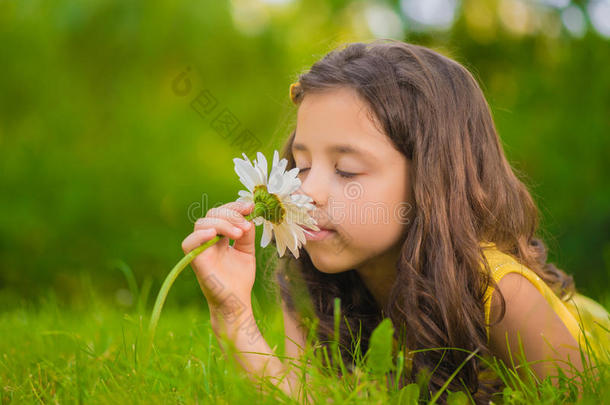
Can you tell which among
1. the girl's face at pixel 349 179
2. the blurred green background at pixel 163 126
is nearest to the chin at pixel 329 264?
the girl's face at pixel 349 179

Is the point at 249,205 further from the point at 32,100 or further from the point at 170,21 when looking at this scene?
the point at 170,21

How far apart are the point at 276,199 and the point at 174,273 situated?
1.02ft

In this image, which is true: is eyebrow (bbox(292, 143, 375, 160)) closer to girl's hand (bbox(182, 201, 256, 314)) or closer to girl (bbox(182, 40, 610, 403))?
girl (bbox(182, 40, 610, 403))

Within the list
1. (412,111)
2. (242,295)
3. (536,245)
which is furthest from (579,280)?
(242,295)

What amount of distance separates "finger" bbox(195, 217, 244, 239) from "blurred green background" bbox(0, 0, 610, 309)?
7.36 feet

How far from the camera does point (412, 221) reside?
1.63 meters

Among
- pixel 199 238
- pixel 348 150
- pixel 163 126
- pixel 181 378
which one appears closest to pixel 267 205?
pixel 199 238

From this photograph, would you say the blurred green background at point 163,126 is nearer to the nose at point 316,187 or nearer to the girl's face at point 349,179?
the girl's face at point 349,179

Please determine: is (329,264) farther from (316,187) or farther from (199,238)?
(199,238)

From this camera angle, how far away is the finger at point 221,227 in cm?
134

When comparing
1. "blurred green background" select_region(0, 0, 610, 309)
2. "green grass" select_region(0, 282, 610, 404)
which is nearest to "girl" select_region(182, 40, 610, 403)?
"green grass" select_region(0, 282, 610, 404)

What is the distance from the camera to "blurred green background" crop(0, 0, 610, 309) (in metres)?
3.77

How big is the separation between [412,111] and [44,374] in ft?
3.91

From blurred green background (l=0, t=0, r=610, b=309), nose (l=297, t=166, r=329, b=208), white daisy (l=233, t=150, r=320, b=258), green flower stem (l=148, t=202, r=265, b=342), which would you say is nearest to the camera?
green flower stem (l=148, t=202, r=265, b=342)
